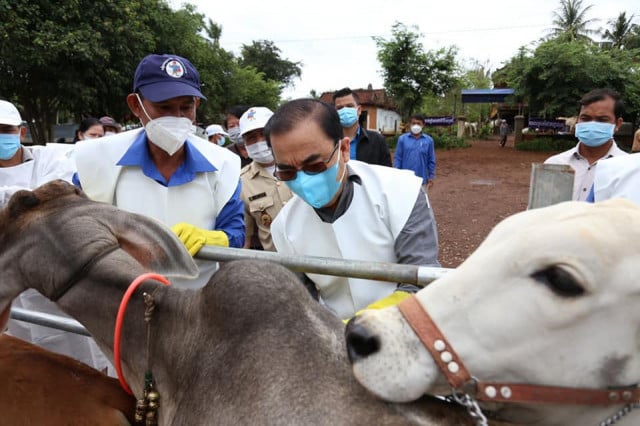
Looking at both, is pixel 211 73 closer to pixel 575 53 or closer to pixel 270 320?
pixel 575 53

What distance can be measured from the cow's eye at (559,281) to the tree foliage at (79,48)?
54.5 feet

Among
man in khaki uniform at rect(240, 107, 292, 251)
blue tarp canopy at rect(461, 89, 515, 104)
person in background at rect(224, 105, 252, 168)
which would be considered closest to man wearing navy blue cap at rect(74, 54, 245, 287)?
man in khaki uniform at rect(240, 107, 292, 251)

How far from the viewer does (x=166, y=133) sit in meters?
2.81

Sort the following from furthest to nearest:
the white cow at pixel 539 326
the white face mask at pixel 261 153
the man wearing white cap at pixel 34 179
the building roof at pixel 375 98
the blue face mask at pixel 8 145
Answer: the building roof at pixel 375 98, the white face mask at pixel 261 153, the blue face mask at pixel 8 145, the man wearing white cap at pixel 34 179, the white cow at pixel 539 326

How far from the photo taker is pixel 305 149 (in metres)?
2.17

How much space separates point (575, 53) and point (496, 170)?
8377 mm

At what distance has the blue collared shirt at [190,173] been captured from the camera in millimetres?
2781

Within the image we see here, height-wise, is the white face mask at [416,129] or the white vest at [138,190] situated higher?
the white vest at [138,190]

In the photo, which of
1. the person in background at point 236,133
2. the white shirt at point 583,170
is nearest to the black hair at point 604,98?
the white shirt at point 583,170

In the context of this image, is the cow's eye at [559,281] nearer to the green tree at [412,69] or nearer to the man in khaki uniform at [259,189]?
the man in khaki uniform at [259,189]

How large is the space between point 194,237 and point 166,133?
800 mm

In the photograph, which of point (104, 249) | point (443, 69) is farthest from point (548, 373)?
point (443, 69)

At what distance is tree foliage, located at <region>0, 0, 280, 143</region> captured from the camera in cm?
1452

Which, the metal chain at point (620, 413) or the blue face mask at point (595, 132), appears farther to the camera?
the blue face mask at point (595, 132)
